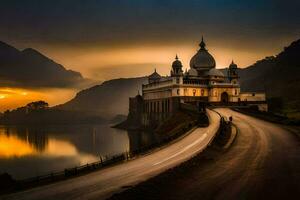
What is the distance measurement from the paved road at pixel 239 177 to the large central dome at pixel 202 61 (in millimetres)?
96514

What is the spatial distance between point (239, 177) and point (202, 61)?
115274mm

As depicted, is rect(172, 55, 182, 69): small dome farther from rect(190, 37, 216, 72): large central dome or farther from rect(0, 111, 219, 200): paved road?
rect(0, 111, 219, 200): paved road

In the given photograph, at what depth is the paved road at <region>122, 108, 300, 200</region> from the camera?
27.2m

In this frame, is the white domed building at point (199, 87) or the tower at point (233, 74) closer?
the white domed building at point (199, 87)

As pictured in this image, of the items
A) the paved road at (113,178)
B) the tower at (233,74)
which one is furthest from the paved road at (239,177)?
the tower at (233,74)

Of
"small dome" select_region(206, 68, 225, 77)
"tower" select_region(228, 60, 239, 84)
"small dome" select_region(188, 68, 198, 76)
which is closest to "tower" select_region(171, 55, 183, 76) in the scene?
"small dome" select_region(188, 68, 198, 76)

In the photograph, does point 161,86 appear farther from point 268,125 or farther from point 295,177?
point 295,177

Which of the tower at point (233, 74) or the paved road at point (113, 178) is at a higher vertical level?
the tower at point (233, 74)

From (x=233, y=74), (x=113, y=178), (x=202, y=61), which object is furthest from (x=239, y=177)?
(x=202, y=61)

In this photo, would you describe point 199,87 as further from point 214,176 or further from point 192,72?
point 214,176

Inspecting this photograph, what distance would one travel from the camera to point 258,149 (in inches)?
1738

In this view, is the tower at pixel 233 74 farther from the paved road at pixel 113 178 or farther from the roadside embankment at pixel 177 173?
the paved road at pixel 113 178

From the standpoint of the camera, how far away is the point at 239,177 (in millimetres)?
31625

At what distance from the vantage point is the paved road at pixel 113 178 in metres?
30.9
